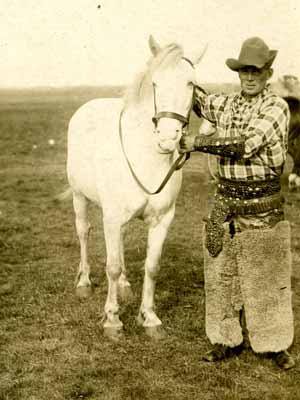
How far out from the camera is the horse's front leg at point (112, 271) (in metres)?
4.34

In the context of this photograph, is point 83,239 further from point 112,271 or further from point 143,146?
point 143,146

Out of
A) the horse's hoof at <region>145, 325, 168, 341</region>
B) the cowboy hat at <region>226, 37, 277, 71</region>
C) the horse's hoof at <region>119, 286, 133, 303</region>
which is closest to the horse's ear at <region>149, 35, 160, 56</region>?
A: the cowboy hat at <region>226, 37, 277, 71</region>

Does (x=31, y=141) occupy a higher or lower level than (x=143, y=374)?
lower

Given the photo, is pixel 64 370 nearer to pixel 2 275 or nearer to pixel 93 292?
pixel 93 292

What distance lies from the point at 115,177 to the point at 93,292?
169 centimetres

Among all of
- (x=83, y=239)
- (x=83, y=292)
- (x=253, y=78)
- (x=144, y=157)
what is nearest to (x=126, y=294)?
(x=83, y=292)

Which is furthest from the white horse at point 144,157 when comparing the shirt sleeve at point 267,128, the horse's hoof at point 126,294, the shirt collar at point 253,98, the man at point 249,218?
the horse's hoof at point 126,294

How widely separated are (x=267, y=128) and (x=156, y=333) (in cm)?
205

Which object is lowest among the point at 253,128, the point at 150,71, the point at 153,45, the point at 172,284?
the point at 172,284

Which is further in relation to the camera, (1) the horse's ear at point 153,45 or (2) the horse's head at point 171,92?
(1) the horse's ear at point 153,45

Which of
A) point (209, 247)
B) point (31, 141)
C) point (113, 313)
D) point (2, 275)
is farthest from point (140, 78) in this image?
point (31, 141)

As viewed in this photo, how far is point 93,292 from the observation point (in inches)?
213

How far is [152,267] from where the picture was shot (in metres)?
4.51

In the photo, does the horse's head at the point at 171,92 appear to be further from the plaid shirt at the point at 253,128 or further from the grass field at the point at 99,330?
the grass field at the point at 99,330
